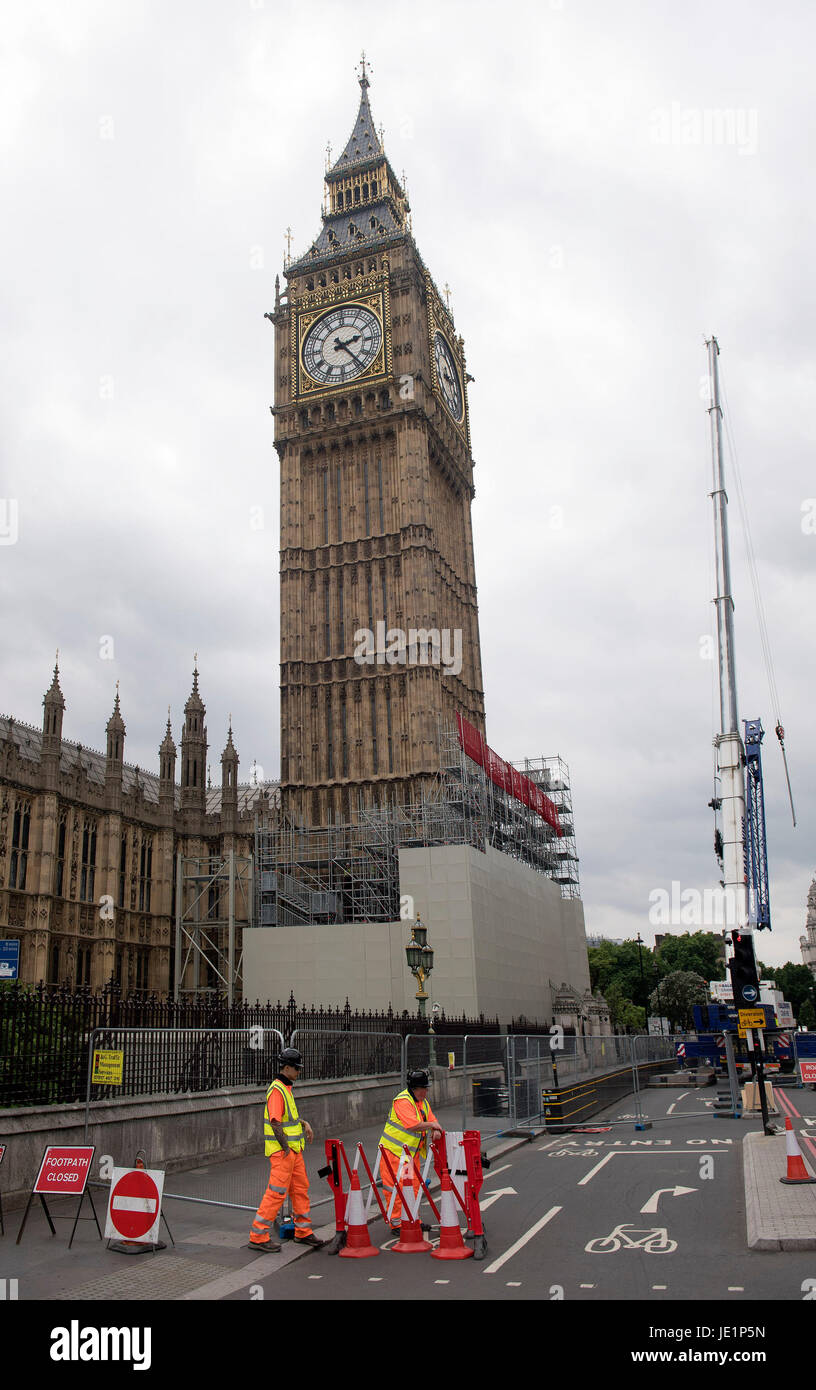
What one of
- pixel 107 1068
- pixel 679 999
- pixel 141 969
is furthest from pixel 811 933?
pixel 107 1068

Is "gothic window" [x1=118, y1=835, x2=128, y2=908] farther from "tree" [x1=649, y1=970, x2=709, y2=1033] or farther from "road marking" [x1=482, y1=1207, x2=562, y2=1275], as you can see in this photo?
"tree" [x1=649, y1=970, x2=709, y2=1033]

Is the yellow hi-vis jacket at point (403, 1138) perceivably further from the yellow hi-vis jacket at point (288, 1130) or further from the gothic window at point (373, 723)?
the gothic window at point (373, 723)

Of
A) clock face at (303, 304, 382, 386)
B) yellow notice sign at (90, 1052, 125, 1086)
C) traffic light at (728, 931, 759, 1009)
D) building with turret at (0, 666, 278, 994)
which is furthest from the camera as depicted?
clock face at (303, 304, 382, 386)

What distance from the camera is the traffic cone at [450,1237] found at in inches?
328

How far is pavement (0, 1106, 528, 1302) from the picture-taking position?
24.6 ft

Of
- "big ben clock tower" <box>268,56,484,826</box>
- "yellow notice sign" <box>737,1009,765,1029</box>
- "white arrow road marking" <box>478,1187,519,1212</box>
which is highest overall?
"big ben clock tower" <box>268,56,484,826</box>

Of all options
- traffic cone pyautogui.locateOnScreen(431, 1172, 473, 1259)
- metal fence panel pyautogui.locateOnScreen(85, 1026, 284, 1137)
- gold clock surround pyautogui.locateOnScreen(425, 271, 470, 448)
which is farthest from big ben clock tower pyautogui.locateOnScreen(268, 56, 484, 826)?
traffic cone pyautogui.locateOnScreen(431, 1172, 473, 1259)

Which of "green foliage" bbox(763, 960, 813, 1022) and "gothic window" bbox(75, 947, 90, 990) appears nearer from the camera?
"gothic window" bbox(75, 947, 90, 990)

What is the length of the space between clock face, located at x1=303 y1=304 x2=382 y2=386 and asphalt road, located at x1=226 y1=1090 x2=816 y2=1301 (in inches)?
1981

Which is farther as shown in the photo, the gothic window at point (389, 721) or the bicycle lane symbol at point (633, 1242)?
the gothic window at point (389, 721)

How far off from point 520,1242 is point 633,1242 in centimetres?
99

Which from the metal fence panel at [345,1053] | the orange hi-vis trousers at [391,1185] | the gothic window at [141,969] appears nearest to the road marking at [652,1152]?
the metal fence panel at [345,1053]

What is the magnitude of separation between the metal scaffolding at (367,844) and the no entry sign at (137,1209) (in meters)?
34.3
